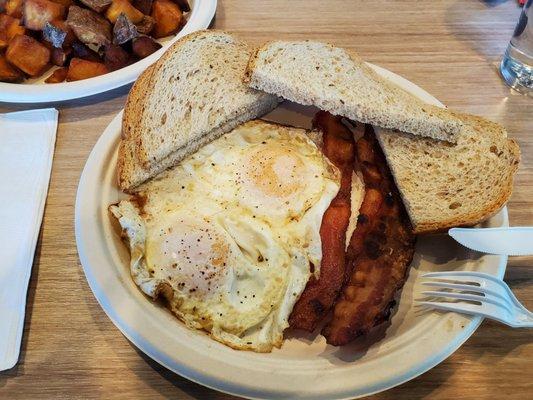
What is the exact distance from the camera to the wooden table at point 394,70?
50.3 inches

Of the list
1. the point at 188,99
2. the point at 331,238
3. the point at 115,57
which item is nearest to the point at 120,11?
the point at 115,57

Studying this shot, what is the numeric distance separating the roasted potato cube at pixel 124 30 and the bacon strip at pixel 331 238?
0.91 meters

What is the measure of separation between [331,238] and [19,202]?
3.50ft

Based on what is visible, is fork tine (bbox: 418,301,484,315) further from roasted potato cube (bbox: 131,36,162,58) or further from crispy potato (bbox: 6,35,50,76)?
crispy potato (bbox: 6,35,50,76)

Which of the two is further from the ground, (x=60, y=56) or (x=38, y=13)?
(x=38, y=13)

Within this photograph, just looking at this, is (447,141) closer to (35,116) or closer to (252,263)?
(252,263)

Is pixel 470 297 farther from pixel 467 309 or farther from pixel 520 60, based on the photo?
pixel 520 60

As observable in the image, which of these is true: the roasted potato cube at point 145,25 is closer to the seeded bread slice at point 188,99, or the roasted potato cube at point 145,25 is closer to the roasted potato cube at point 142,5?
the roasted potato cube at point 142,5

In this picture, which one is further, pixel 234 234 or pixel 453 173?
pixel 453 173

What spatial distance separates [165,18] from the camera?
214 centimetres

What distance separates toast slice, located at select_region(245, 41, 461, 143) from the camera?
153 cm

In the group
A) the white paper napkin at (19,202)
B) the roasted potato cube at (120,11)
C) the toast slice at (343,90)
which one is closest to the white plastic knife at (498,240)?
the toast slice at (343,90)

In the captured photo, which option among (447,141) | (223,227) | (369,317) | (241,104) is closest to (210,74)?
(241,104)

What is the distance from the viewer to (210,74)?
1678 mm
